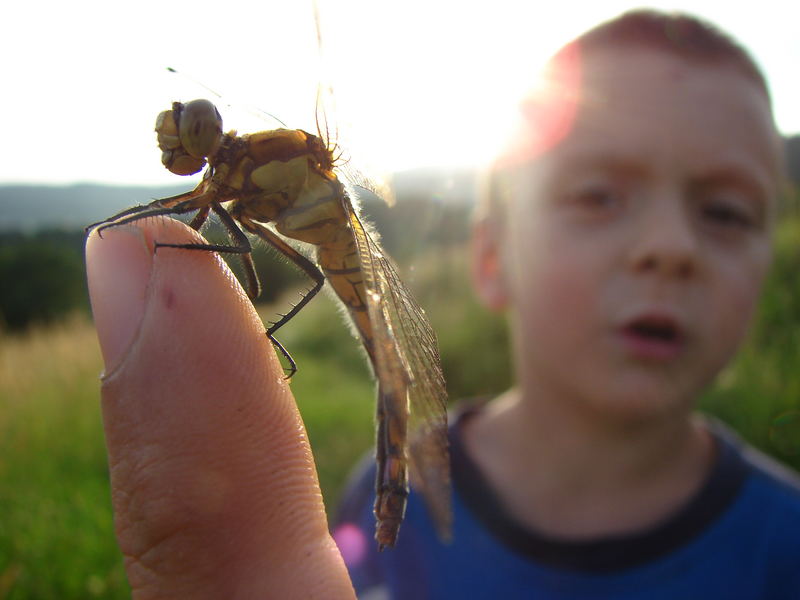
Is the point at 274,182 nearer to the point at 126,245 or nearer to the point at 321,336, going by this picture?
the point at 126,245

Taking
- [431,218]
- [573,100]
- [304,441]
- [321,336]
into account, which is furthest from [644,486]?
[321,336]

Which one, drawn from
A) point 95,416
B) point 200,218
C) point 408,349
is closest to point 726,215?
point 408,349

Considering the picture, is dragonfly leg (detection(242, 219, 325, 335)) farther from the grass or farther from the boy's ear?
the boy's ear

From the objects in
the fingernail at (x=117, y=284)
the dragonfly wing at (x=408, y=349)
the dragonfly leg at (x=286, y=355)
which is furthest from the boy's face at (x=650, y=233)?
the fingernail at (x=117, y=284)

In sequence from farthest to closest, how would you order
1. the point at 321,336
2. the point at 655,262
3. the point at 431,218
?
the point at 321,336, the point at 431,218, the point at 655,262

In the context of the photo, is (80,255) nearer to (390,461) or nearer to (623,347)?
(390,461)
